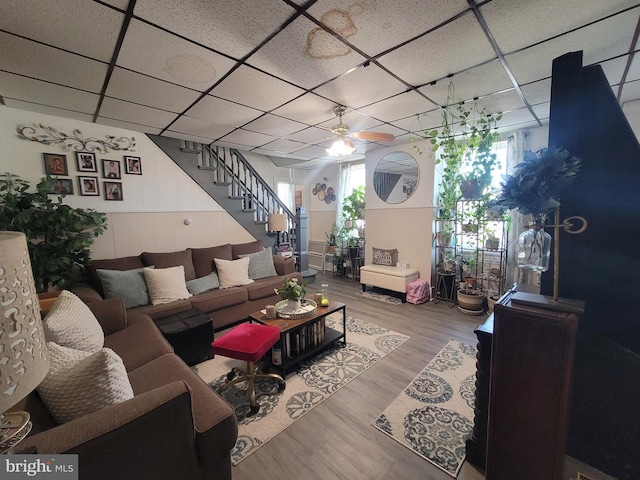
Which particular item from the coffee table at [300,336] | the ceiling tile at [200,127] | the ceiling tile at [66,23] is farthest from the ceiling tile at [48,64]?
the coffee table at [300,336]

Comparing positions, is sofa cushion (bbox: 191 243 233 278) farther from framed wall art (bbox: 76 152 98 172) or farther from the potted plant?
the potted plant

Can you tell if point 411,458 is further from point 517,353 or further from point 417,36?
point 417,36

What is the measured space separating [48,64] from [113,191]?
1.78 meters

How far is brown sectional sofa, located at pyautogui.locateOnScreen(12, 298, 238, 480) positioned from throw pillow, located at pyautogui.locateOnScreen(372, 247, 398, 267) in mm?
3679

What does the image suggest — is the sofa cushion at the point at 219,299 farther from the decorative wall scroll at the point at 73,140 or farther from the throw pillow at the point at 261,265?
the decorative wall scroll at the point at 73,140

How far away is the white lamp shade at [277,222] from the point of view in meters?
4.61

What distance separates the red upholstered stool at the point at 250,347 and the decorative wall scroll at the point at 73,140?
3.00 m

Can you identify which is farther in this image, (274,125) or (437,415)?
(274,125)

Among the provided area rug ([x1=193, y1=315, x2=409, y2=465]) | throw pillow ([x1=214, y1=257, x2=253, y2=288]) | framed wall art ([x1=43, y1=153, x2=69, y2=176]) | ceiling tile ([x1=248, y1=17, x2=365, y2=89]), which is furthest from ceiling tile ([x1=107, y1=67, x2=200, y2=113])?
area rug ([x1=193, y1=315, x2=409, y2=465])

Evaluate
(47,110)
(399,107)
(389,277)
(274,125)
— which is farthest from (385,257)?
(47,110)

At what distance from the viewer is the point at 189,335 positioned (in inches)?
95.3

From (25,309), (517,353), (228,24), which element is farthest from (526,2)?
(25,309)

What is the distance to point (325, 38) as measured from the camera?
1654 mm

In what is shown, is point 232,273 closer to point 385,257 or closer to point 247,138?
point 247,138
